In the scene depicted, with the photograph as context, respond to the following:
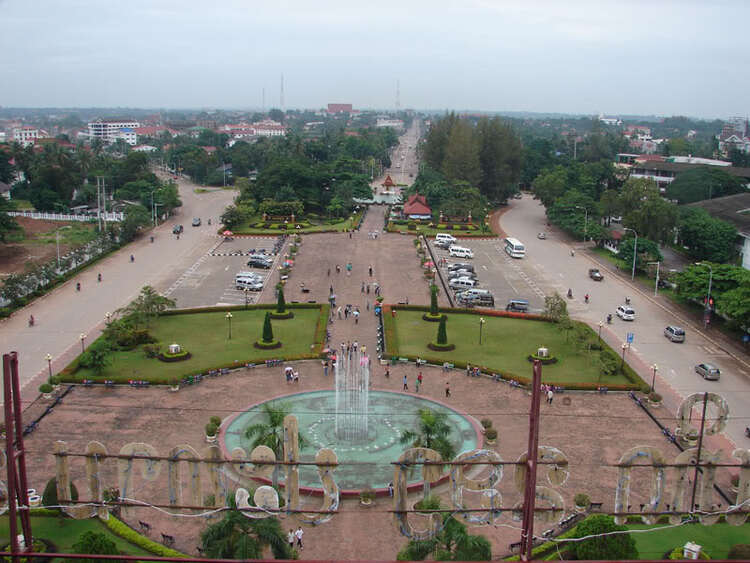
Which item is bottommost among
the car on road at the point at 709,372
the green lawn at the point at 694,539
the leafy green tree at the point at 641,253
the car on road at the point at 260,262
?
the green lawn at the point at 694,539

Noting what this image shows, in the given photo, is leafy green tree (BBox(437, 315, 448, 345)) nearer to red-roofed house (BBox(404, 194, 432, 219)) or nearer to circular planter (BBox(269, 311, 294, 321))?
circular planter (BBox(269, 311, 294, 321))

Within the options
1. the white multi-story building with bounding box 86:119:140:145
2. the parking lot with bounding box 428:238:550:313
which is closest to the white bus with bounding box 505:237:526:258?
the parking lot with bounding box 428:238:550:313

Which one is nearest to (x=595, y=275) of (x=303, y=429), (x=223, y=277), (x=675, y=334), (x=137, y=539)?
(x=675, y=334)

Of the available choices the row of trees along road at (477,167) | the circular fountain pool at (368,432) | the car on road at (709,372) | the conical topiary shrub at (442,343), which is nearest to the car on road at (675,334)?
the car on road at (709,372)

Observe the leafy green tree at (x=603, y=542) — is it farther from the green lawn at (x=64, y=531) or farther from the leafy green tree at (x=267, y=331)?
the leafy green tree at (x=267, y=331)

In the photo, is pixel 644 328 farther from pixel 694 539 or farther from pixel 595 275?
pixel 694 539
